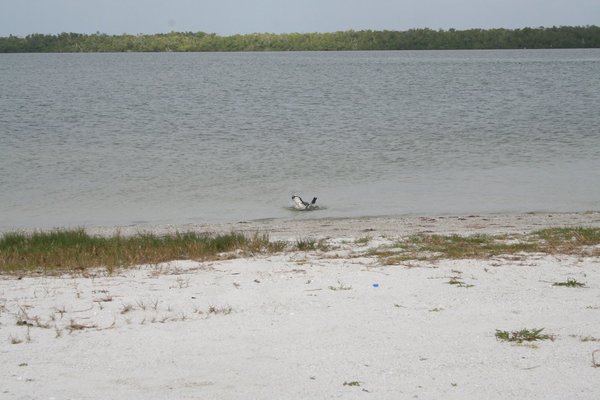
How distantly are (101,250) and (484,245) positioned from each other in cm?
447

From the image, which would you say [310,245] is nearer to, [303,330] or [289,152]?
[303,330]

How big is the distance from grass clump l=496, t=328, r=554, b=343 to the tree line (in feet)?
436

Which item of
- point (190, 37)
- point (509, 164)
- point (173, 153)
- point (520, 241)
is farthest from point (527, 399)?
point (190, 37)

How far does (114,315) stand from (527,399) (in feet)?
11.0

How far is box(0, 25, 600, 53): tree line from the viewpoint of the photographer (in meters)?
136

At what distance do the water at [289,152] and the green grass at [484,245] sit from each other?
509 centimetres

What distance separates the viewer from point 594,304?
7.25 metres

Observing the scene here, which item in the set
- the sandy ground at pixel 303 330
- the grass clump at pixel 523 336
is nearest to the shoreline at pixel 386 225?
the sandy ground at pixel 303 330

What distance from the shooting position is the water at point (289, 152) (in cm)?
1758

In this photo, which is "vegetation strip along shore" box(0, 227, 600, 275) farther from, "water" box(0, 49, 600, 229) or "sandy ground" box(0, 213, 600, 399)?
"water" box(0, 49, 600, 229)

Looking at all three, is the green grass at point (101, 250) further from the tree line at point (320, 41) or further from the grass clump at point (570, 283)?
the tree line at point (320, 41)

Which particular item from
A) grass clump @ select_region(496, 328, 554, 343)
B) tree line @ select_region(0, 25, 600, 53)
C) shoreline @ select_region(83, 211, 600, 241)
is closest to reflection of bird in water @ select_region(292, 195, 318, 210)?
shoreline @ select_region(83, 211, 600, 241)

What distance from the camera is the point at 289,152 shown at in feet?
86.5

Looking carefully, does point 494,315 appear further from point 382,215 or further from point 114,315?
point 382,215
